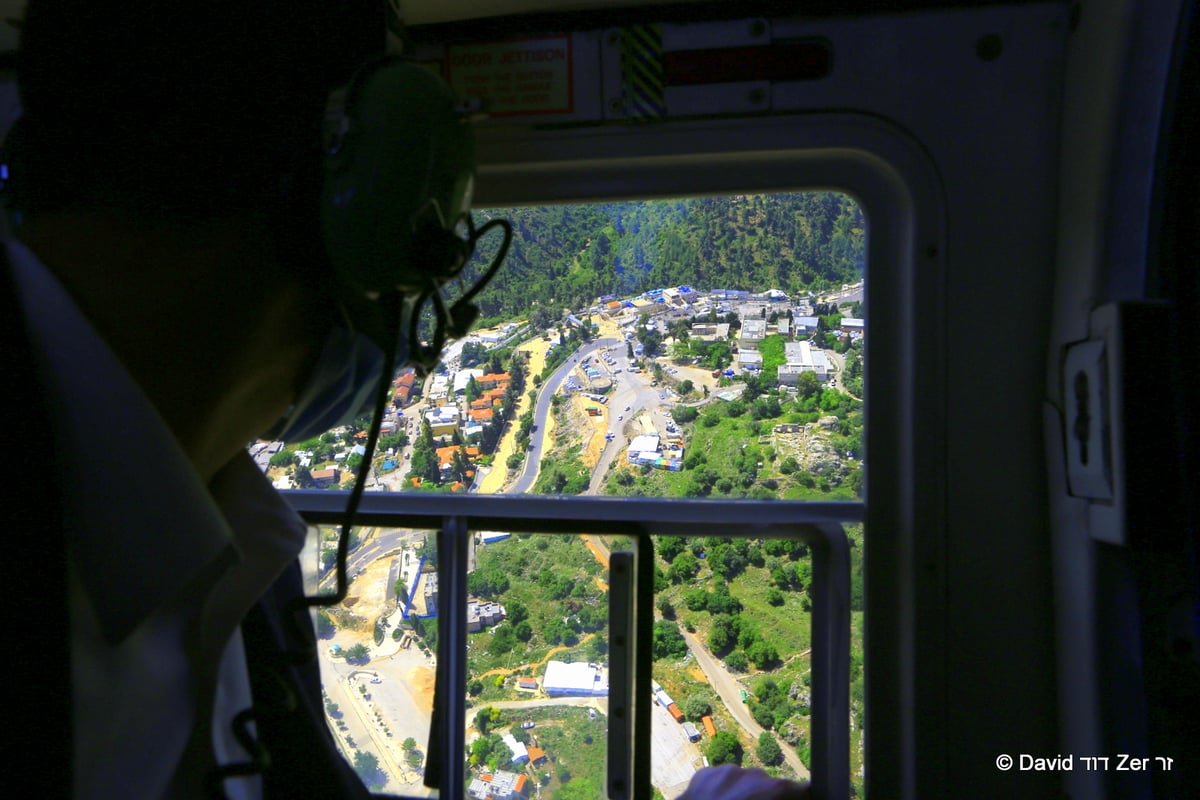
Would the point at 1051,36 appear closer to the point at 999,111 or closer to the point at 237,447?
the point at 999,111

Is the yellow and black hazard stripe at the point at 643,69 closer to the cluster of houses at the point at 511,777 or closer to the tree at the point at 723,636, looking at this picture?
the tree at the point at 723,636

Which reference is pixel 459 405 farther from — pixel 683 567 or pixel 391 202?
pixel 391 202

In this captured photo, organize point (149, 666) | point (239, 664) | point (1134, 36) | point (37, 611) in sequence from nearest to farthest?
point (37, 611)
point (149, 666)
point (239, 664)
point (1134, 36)

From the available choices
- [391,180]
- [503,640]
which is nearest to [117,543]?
[391,180]

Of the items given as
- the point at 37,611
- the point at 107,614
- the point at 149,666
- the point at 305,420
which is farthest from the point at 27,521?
A: the point at 305,420

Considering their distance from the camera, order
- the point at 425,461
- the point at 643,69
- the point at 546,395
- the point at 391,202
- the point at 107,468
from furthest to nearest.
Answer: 1. the point at 425,461
2. the point at 546,395
3. the point at 643,69
4. the point at 391,202
5. the point at 107,468
